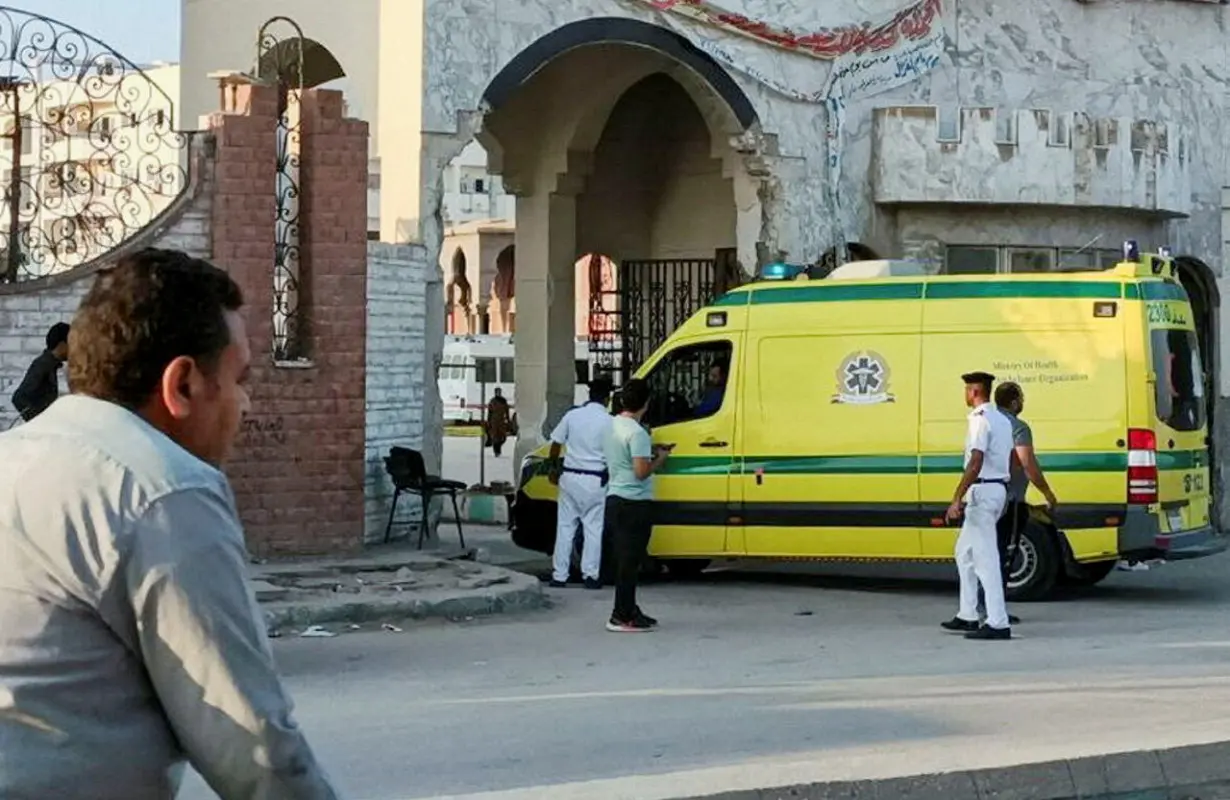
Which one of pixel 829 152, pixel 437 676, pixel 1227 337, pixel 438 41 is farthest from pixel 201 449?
pixel 1227 337

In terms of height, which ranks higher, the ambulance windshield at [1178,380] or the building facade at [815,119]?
the building facade at [815,119]

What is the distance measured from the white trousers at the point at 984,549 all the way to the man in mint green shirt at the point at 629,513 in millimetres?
2074

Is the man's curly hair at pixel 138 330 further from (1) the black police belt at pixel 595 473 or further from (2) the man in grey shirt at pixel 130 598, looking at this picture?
(1) the black police belt at pixel 595 473

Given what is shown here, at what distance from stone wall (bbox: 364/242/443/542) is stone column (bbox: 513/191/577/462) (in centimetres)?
621

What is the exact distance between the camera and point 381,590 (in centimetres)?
1414

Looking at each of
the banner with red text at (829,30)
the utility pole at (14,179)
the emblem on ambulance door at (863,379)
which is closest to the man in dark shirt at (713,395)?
the emblem on ambulance door at (863,379)

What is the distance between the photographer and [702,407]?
16.3m

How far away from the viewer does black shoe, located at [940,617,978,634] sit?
13141 mm

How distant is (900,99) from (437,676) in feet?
37.3

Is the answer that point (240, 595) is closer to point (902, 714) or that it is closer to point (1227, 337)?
point (902, 714)

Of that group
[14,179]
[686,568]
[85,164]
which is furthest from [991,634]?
[14,179]

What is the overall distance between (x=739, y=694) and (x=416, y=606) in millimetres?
3880

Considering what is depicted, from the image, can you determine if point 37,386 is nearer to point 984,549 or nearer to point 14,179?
point 14,179

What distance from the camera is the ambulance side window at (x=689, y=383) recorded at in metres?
16.3
